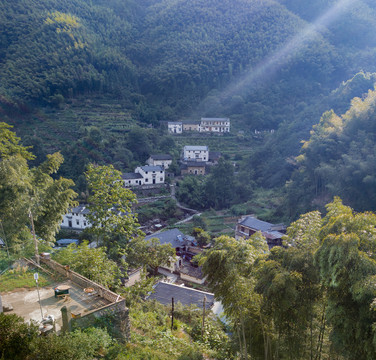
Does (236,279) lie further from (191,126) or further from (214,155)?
(191,126)

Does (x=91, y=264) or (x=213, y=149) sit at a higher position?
(x=213, y=149)

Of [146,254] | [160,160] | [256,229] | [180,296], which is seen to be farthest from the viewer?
[160,160]

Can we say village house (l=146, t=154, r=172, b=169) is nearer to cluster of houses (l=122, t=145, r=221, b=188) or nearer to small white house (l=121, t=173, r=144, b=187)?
cluster of houses (l=122, t=145, r=221, b=188)

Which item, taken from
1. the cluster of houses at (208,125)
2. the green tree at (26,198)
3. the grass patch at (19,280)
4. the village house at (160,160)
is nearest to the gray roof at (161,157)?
the village house at (160,160)

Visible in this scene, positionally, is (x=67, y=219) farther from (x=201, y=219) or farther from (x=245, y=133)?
(x=245, y=133)

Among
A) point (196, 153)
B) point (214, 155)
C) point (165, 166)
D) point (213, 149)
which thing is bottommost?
point (165, 166)

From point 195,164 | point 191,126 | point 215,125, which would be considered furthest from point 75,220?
point 215,125
